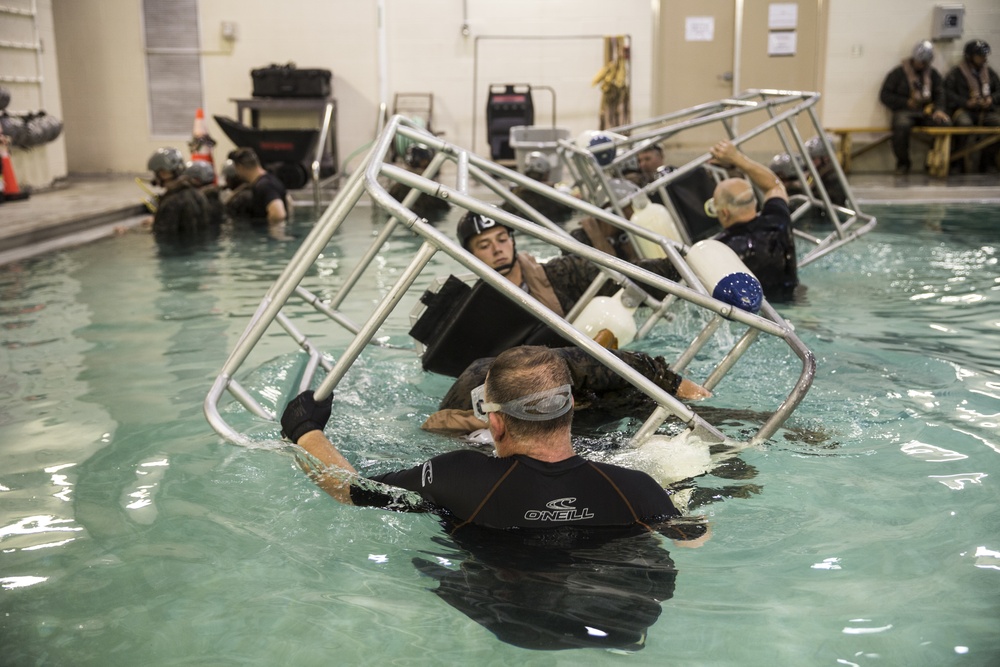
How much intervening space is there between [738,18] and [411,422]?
1299 cm

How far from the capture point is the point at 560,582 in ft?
9.01

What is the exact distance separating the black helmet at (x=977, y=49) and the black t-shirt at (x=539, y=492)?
14.5 metres

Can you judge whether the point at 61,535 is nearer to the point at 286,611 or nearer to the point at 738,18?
the point at 286,611

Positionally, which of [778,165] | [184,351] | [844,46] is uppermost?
[844,46]

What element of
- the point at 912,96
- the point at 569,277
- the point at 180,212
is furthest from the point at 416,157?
the point at 912,96

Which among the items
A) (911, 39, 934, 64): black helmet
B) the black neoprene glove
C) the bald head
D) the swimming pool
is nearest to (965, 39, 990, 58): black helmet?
(911, 39, 934, 64): black helmet

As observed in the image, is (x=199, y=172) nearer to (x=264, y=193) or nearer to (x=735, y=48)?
(x=264, y=193)

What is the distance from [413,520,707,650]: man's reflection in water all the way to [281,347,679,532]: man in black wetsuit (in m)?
0.06

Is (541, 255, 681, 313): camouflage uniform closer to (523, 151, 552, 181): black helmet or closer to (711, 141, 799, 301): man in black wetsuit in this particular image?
(711, 141, 799, 301): man in black wetsuit

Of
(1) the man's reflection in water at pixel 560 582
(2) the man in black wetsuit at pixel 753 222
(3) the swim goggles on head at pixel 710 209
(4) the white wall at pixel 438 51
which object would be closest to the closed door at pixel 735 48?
(4) the white wall at pixel 438 51

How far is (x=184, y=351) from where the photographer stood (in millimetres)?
5781

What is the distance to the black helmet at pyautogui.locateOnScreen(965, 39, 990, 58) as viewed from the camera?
1491 cm

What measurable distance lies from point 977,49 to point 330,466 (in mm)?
14730

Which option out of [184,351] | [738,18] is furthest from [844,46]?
[184,351]
